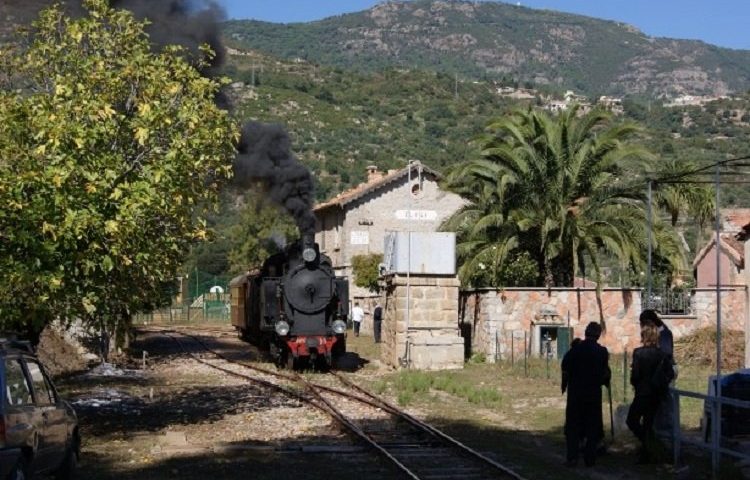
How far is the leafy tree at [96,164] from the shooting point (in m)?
13.8

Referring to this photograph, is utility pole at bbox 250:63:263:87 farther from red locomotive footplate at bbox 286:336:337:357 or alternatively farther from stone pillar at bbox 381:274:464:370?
red locomotive footplate at bbox 286:336:337:357

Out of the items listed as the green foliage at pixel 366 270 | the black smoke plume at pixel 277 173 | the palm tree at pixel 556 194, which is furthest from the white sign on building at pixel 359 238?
the black smoke plume at pixel 277 173

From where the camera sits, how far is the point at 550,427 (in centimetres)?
1742

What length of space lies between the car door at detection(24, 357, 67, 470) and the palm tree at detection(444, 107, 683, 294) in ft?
71.8

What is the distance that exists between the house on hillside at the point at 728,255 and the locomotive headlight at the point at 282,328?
11.3 meters

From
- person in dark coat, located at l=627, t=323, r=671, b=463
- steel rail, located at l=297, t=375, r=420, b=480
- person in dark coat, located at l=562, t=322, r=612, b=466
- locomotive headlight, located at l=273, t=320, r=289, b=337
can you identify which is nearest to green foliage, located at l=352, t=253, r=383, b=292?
locomotive headlight, located at l=273, t=320, r=289, b=337

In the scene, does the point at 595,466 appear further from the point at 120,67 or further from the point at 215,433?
the point at 120,67

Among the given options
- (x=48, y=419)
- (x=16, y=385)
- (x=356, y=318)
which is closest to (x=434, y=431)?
(x=48, y=419)

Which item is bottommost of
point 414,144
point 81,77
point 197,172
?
point 197,172

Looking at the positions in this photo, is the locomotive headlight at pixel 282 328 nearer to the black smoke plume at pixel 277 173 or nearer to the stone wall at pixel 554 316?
the black smoke plume at pixel 277 173

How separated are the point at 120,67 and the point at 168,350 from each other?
2339 cm

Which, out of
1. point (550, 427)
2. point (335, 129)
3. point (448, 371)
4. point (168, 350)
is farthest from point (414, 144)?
point (550, 427)

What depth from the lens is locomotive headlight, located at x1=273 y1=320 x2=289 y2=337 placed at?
27062 millimetres

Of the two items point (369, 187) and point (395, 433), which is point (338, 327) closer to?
point (395, 433)
